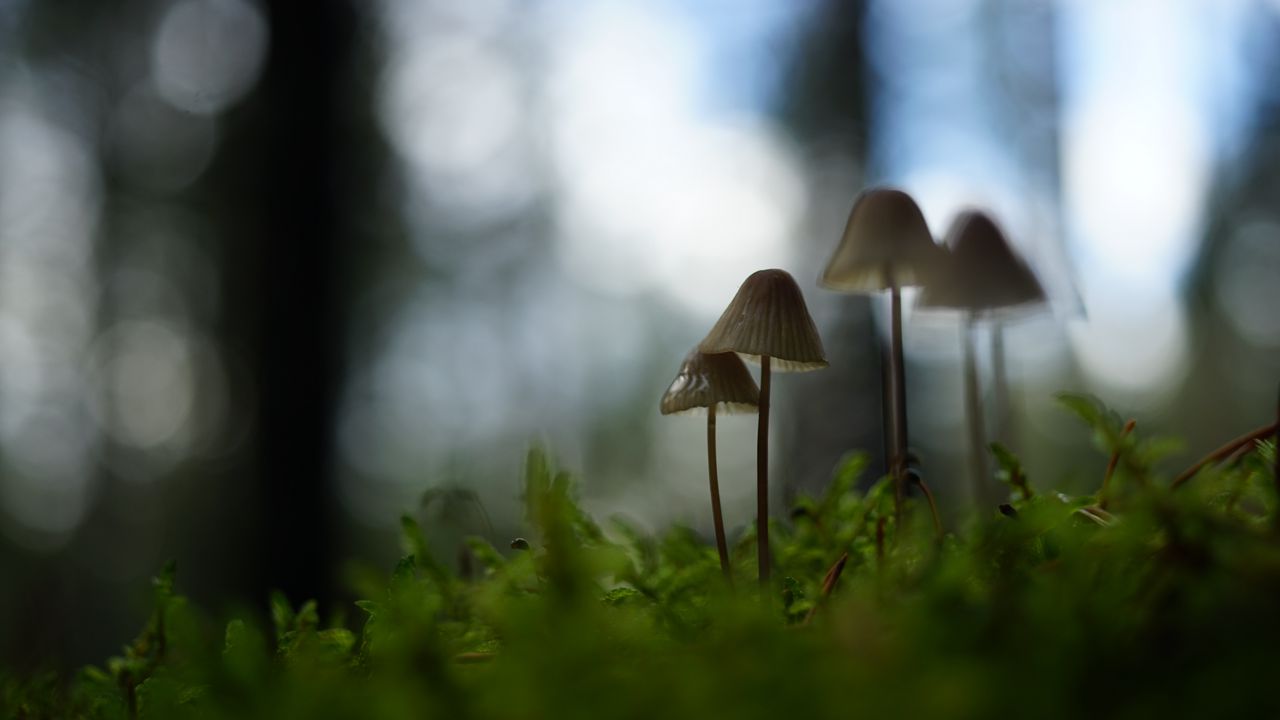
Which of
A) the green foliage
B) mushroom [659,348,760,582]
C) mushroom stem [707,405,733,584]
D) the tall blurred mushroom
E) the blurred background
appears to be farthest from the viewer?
the blurred background

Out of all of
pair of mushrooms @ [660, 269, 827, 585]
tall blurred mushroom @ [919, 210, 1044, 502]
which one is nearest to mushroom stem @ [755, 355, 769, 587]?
pair of mushrooms @ [660, 269, 827, 585]

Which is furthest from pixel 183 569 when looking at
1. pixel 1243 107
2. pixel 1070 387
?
pixel 1243 107

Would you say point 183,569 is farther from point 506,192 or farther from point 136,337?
point 506,192

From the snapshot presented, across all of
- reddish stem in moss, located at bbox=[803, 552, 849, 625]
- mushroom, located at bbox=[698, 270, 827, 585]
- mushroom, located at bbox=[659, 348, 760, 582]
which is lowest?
reddish stem in moss, located at bbox=[803, 552, 849, 625]

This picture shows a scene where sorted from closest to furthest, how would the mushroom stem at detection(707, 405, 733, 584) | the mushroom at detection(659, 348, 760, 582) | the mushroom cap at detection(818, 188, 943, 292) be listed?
the mushroom stem at detection(707, 405, 733, 584) → the mushroom at detection(659, 348, 760, 582) → the mushroom cap at detection(818, 188, 943, 292)

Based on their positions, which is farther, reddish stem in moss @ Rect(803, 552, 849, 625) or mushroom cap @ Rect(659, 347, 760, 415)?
mushroom cap @ Rect(659, 347, 760, 415)

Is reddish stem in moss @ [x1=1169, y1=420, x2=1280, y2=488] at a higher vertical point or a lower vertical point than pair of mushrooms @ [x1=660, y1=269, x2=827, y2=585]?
lower

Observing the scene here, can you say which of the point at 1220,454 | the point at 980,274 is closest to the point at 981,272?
the point at 980,274

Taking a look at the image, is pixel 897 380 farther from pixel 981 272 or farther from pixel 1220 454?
pixel 981 272

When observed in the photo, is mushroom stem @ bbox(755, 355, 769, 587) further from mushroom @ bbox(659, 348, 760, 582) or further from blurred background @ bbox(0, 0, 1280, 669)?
blurred background @ bbox(0, 0, 1280, 669)
